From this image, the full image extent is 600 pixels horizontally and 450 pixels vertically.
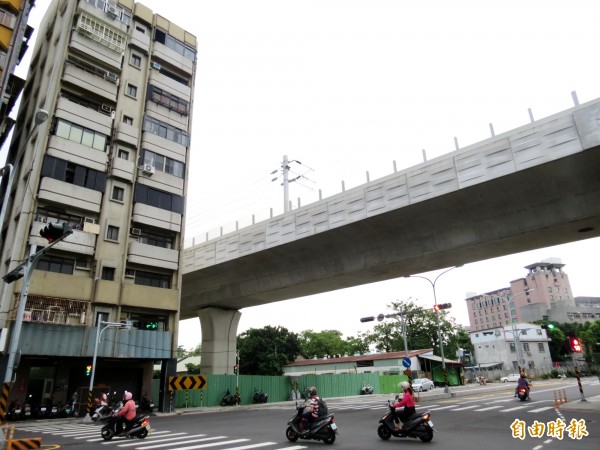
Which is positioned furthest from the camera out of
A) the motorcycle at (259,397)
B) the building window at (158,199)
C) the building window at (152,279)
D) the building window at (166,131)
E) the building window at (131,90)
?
the motorcycle at (259,397)

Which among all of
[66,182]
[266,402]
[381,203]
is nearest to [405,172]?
[381,203]

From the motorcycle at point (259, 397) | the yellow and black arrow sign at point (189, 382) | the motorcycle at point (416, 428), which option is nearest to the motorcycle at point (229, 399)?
the motorcycle at point (259, 397)

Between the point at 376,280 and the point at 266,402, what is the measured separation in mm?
15770

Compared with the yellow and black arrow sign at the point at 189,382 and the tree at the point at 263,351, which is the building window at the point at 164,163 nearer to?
the yellow and black arrow sign at the point at 189,382

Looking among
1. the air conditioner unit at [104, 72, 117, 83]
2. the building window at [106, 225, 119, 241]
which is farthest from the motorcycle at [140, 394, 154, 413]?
the air conditioner unit at [104, 72, 117, 83]

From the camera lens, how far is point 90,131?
28812mm

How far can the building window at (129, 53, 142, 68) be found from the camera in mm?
33181

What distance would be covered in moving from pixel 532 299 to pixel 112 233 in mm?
130816

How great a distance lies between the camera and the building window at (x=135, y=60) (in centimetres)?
3318

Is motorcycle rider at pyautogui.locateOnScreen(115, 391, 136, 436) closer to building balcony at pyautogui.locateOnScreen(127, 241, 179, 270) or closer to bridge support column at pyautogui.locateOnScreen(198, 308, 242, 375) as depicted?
building balcony at pyautogui.locateOnScreen(127, 241, 179, 270)

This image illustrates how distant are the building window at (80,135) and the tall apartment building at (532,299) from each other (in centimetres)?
10795

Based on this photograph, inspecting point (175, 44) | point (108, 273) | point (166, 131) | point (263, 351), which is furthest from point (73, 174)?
point (263, 351)

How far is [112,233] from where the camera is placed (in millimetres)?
28062

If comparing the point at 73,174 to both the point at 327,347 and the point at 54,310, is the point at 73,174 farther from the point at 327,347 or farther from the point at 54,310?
the point at 327,347
